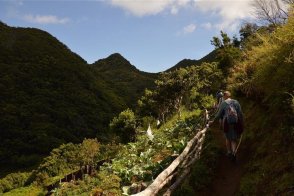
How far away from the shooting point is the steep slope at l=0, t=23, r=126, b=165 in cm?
13100

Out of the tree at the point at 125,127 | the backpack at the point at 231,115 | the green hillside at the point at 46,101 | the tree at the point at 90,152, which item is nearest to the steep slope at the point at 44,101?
the green hillside at the point at 46,101

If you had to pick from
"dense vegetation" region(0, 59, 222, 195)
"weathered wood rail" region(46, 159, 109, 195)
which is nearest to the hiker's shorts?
"dense vegetation" region(0, 59, 222, 195)

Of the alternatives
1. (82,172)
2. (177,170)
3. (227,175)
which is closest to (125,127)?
(82,172)

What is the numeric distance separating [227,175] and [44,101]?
153431 mm

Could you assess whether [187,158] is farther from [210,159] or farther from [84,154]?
[84,154]

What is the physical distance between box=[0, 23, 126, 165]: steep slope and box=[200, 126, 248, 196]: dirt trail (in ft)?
380

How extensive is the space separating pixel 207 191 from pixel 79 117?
142 metres

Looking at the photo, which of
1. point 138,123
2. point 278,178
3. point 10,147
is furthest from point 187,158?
point 10,147

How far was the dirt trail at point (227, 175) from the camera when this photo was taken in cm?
991

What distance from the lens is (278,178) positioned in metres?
8.27

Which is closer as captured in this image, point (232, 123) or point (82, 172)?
point (232, 123)

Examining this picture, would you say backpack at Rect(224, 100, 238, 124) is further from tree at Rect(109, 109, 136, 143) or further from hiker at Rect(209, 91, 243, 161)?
tree at Rect(109, 109, 136, 143)

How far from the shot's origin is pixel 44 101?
15725 centimetres

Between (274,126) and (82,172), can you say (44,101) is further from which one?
(274,126)
